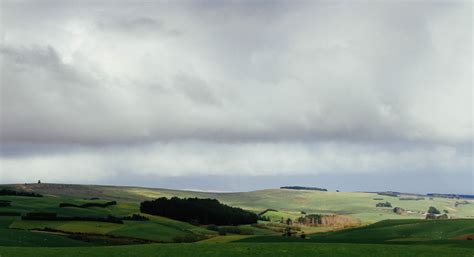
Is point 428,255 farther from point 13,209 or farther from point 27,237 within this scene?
point 13,209

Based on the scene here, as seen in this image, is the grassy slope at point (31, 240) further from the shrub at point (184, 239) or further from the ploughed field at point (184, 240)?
the shrub at point (184, 239)

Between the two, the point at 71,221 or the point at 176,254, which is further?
the point at 71,221

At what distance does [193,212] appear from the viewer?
180m

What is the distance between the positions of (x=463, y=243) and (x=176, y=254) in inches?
1462

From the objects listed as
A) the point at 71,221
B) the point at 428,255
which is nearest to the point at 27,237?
the point at 71,221

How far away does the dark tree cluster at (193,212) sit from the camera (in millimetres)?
177125

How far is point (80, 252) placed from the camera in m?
61.8

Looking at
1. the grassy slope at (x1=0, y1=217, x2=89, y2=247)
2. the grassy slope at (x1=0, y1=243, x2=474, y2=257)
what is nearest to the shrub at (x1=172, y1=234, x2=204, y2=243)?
the grassy slope at (x1=0, y1=217, x2=89, y2=247)

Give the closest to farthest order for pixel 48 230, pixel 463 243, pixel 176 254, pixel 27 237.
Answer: pixel 176 254 < pixel 463 243 < pixel 27 237 < pixel 48 230

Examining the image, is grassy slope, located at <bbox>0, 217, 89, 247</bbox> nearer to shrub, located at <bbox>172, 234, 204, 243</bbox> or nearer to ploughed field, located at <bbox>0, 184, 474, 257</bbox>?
ploughed field, located at <bbox>0, 184, 474, 257</bbox>

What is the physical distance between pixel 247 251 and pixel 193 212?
120 metres

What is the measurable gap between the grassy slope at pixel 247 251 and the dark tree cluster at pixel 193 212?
107 metres

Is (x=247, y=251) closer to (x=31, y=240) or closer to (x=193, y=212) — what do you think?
(x=31, y=240)

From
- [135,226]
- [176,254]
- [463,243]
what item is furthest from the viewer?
[135,226]
